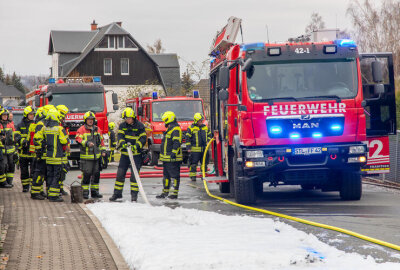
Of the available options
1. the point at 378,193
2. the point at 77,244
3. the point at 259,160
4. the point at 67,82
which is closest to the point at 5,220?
the point at 77,244

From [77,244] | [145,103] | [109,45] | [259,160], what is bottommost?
[77,244]

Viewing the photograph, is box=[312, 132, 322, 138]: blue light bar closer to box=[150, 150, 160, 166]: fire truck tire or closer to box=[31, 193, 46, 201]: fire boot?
box=[31, 193, 46, 201]: fire boot

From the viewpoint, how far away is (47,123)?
13828 millimetres

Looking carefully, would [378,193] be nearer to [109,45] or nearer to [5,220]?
[5,220]

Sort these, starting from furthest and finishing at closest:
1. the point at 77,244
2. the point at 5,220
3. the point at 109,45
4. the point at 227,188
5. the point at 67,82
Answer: the point at 109,45
the point at 67,82
the point at 227,188
the point at 5,220
the point at 77,244

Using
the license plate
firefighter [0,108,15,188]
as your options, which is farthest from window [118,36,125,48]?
the license plate

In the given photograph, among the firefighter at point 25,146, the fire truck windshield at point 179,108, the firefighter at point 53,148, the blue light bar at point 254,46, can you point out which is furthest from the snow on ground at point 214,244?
the fire truck windshield at point 179,108

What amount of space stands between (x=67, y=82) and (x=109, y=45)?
4164 centimetres

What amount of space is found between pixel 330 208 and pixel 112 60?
56.2 meters

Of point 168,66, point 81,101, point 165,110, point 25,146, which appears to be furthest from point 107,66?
point 25,146

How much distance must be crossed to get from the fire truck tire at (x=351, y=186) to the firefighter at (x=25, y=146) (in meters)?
6.48

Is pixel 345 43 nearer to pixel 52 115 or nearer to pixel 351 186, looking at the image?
pixel 351 186

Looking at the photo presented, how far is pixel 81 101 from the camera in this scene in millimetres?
24609

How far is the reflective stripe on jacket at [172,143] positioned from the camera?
1471 centimetres
